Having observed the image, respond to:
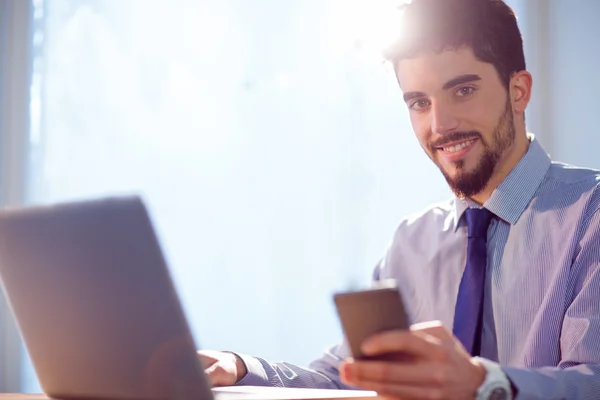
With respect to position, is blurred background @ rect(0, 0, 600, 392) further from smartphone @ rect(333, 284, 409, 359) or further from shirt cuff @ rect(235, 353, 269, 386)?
smartphone @ rect(333, 284, 409, 359)

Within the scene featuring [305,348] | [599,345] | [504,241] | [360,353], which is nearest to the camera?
[360,353]

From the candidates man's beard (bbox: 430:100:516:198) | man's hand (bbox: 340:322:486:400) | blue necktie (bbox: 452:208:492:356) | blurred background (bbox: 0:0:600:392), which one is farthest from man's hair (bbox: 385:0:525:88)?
blurred background (bbox: 0:0:600:392)

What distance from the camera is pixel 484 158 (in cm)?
162

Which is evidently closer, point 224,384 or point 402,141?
point 224,384

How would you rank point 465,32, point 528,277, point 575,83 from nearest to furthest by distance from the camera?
point 528,277 → point 465,32 → point 575,83

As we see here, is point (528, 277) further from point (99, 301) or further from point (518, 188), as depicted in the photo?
point (99, 301)

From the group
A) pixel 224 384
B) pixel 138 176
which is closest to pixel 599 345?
pixel 224 384

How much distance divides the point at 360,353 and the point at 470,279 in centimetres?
77

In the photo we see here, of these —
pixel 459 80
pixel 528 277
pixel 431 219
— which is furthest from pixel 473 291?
pixel 459 80

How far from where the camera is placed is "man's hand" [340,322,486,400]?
809mm

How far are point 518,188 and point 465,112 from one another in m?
0.21

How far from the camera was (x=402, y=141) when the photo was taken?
2994 mm

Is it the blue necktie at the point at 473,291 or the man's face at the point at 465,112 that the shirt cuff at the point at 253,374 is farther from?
the man's face at the point at 465,112

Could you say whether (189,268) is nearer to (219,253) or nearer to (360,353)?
(219,253)
